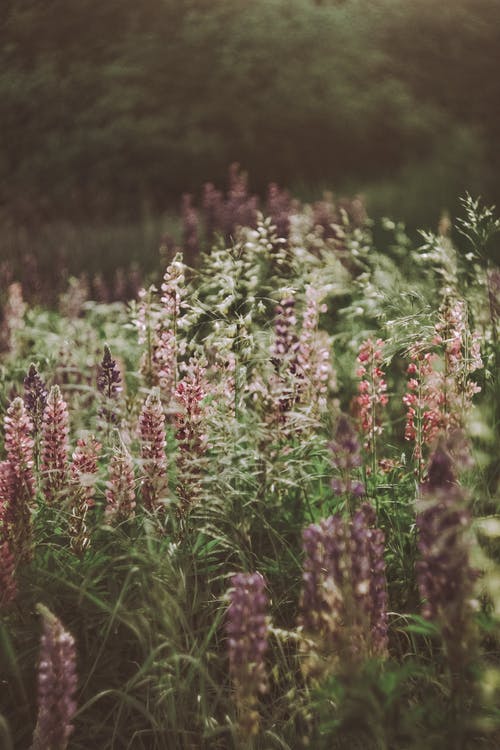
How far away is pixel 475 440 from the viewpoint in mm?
2580

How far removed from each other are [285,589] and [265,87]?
11.8 meters

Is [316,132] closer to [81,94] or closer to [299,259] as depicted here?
[81,94]

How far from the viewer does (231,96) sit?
1251 cm

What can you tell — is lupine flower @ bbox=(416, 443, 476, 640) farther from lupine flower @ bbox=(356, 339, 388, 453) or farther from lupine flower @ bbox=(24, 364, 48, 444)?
lupine flower @ bbox=(24, 364, 48, 444)

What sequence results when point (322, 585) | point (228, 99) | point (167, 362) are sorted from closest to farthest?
point (322, 585) < point (167, 362) < point (228, 99)

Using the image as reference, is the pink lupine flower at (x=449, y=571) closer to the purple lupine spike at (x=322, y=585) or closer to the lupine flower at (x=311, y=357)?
the purple lupine spike at (x=322, y=585)

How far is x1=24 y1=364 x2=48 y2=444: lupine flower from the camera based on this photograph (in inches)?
94.7

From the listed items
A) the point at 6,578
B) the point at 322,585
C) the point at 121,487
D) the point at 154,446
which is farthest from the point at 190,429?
the point at 322,585

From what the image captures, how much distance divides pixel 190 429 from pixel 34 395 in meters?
0.55

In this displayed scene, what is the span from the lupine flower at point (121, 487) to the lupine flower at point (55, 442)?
18 cm

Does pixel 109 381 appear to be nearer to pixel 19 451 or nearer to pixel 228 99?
pixel 19 451

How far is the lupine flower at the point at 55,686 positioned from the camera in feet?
4.74

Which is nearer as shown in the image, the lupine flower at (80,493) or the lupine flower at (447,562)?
the lupine flower at (447,562)

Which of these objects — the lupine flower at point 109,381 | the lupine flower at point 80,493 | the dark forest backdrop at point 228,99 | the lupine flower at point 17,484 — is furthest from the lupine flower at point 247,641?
the dark forest backdrop at point 228,99
